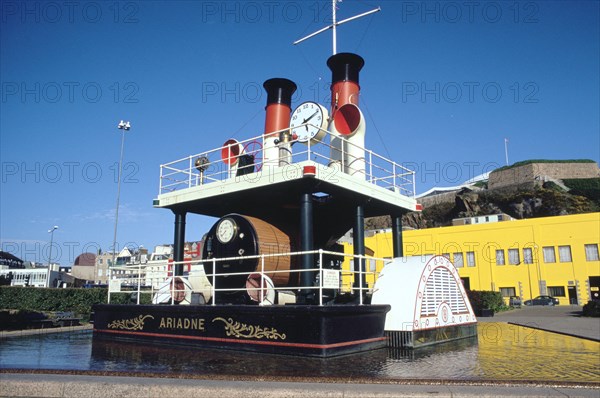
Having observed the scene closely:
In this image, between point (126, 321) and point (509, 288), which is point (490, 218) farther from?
point (126, 321)

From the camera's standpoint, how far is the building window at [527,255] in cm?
5250

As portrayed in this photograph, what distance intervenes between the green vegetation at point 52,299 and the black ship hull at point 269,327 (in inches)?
718

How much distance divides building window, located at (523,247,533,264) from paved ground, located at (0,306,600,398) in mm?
50384

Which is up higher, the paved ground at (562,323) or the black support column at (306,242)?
the black support column at (306,242)

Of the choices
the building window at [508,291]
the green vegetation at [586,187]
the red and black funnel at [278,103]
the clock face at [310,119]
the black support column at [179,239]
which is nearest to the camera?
the clock face at [310,119]

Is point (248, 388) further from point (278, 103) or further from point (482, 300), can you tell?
point (482, 300)

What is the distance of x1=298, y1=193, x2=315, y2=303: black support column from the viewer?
Answer: 1227 cm

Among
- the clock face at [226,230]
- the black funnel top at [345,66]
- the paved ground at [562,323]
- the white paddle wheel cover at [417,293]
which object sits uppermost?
the black funnel top at [345,66]

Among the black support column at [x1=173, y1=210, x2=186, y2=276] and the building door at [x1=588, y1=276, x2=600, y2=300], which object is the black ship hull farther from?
the building door at [x1=588, y1=276, x2=600, y2=300]

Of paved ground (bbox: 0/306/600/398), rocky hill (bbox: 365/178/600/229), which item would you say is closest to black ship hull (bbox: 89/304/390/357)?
paved ground (bbox: 0/306/600/398)

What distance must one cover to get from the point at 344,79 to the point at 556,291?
45804 mm

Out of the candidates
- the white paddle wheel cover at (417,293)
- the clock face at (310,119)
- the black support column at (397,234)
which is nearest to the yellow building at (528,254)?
the black support column at (397,234)

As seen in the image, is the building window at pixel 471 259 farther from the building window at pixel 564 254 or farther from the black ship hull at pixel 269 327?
the black ship hull at pixel 269 327

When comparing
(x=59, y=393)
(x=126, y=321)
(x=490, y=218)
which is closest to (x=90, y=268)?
(x=490, y=218)
